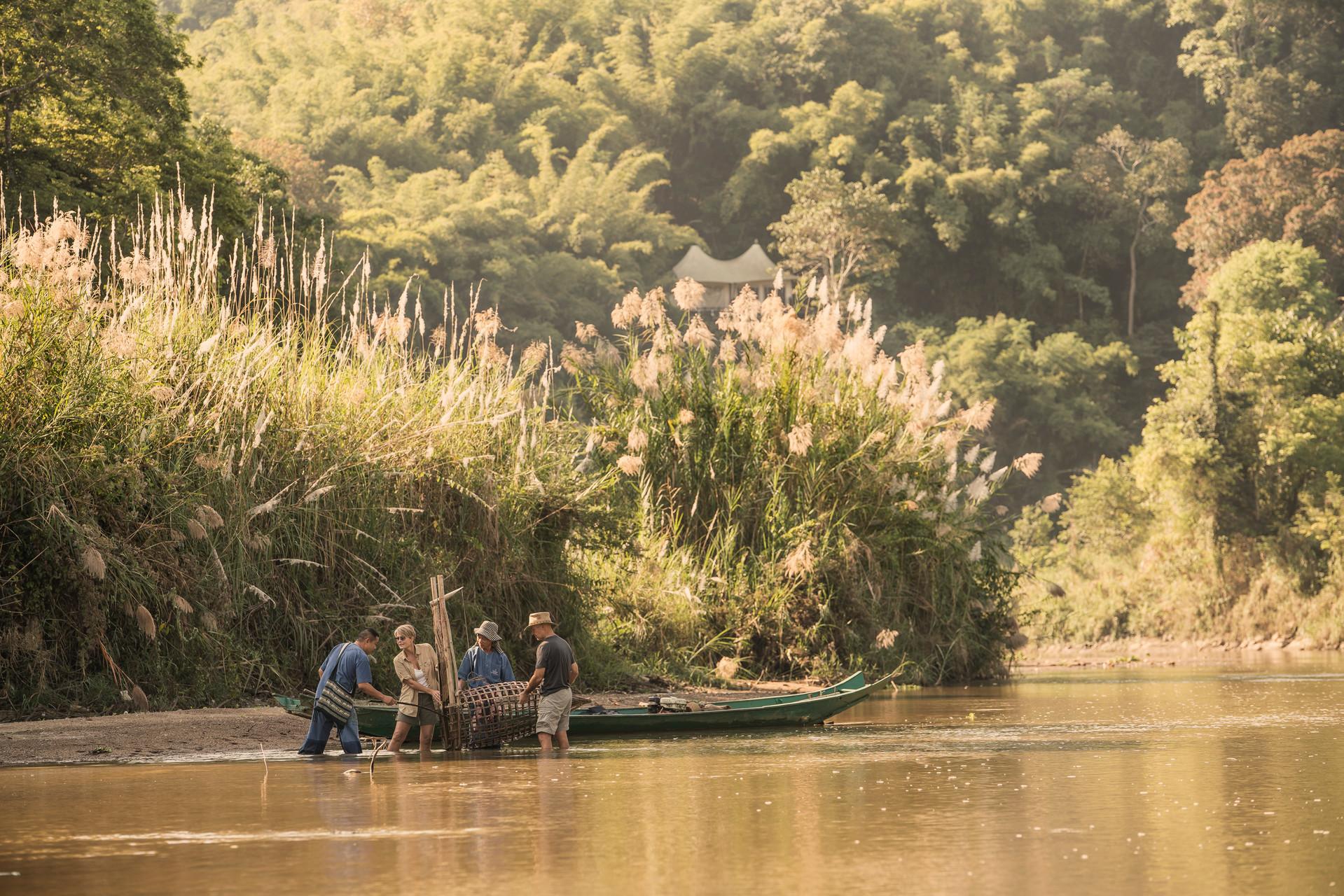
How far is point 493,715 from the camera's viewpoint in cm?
1520

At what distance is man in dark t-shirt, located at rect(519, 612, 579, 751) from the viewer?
14984 millimetres

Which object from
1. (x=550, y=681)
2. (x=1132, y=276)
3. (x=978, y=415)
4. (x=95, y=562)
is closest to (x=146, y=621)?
(x=95, y=562)

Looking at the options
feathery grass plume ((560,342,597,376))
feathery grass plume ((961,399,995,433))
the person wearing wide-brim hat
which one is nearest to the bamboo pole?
the person wearing wide-brim hat

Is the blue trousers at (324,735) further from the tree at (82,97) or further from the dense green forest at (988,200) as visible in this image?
the dense green forest at (988,200)

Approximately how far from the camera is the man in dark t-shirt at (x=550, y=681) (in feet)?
49.2

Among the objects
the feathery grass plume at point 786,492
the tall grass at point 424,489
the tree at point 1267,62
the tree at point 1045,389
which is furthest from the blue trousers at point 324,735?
the tree at point 1267,62

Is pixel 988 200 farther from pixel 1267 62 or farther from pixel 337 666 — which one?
pixel 337 666

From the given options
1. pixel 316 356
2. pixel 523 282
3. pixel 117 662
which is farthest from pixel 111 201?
pixel 523 282

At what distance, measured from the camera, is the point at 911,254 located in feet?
222

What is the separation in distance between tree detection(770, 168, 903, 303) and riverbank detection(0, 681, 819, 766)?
48044mm

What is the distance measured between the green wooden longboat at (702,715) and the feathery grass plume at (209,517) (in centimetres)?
159

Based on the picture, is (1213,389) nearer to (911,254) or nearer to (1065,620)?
(1065,620)

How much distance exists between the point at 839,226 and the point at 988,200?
6003mm

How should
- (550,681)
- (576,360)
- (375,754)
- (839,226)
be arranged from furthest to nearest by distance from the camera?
(839,226), (576,360), (550,681), (375,754)
